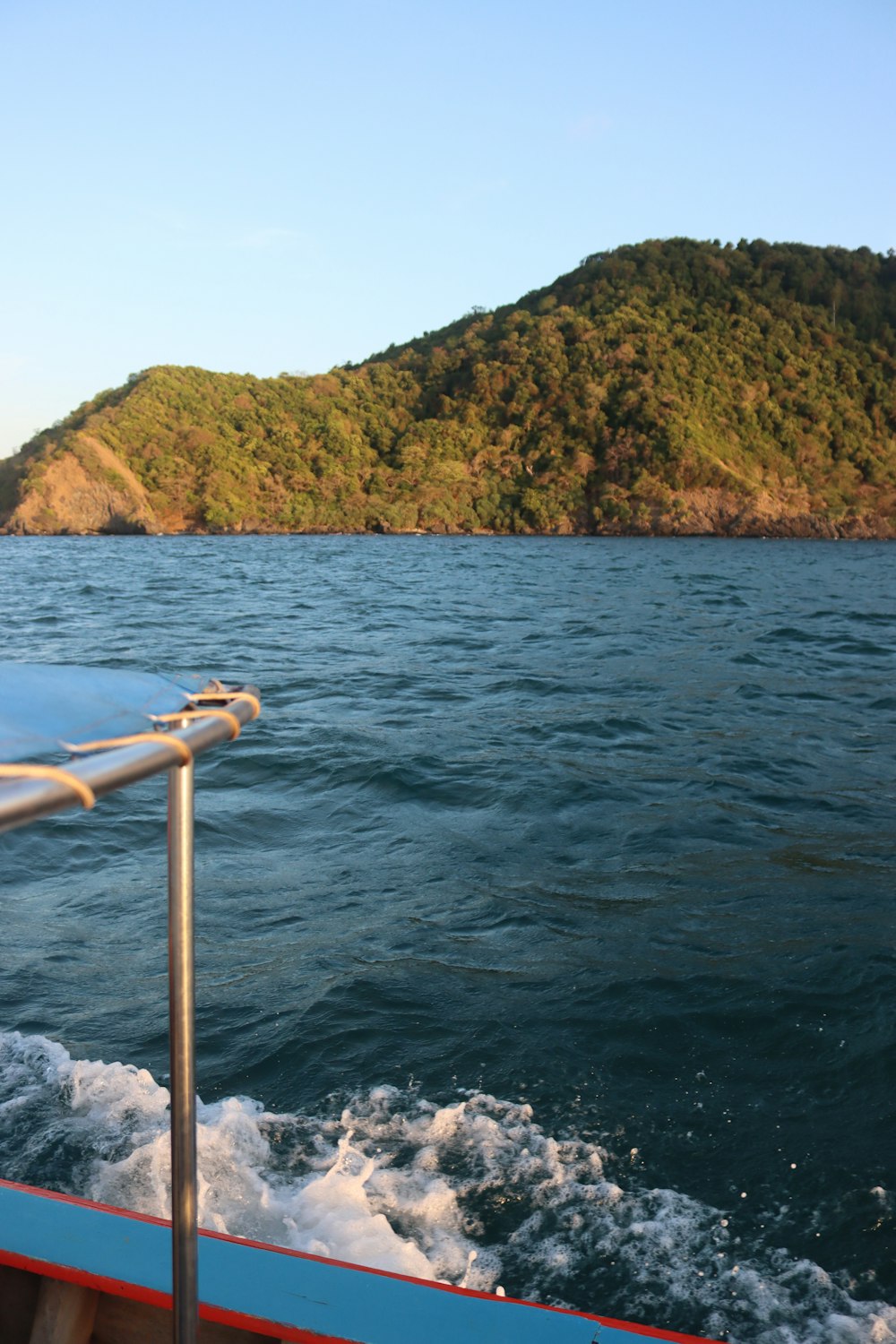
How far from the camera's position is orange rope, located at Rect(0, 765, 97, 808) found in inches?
31.4

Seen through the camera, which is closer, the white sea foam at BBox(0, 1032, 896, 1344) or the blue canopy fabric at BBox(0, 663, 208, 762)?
the blue canopy fabric at BBox(0, 663, 208, 762)

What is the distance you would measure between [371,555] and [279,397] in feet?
182

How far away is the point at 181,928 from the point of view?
1104 mm

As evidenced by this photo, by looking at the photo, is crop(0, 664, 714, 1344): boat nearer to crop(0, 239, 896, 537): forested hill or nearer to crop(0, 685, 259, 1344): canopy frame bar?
crop(0, 685, 259, 1344): canopy frame bar

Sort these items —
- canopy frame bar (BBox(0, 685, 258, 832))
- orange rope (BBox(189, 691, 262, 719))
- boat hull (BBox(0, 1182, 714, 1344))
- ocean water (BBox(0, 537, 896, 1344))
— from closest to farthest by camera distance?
canopy frame bar (BBox(0, 685, 258, 832)), orange rope (BBox(189, 691, 262, 719)), boat hull (BBox(0, 1182, 714, 1344)), ocean water (BBox(0, 537, 896, 1344))

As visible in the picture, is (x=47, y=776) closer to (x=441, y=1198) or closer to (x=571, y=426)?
(x=441, y=1198)

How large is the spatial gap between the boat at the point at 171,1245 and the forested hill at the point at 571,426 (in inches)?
2551

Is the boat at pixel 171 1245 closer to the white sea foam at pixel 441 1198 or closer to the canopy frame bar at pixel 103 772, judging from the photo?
the canopy frame bar at pixel 103 772

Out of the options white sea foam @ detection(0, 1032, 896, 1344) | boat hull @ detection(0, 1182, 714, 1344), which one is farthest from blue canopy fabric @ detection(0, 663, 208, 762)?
white sea foam @ detection(0, 1032, 896, 1344)

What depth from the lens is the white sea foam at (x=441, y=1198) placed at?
2.53 meters

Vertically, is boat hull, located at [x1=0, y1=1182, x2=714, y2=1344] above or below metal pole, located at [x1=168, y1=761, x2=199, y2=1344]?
below

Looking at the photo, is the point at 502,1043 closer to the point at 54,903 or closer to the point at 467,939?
the point at 467,939

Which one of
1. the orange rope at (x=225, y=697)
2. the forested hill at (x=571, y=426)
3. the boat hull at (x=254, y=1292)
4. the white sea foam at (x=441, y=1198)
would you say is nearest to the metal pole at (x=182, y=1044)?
the orange rope at (x=225, y=697)

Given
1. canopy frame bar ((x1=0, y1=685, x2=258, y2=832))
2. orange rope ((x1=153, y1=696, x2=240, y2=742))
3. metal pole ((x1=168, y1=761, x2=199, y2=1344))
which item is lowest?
metal pole ((x1=168, y1=761, x2=199, y2=1344))
